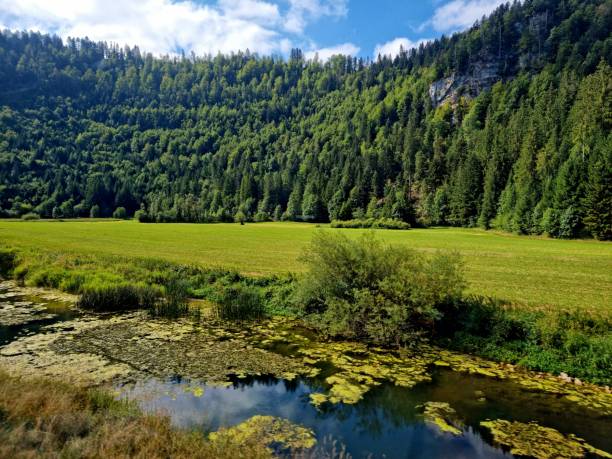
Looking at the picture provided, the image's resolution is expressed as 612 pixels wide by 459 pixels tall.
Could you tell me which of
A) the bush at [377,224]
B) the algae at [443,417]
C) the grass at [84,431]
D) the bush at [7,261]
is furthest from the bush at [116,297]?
the bush at [377,224]

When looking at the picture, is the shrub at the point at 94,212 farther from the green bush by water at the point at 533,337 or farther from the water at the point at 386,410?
the green bush by water at the point at 533,337

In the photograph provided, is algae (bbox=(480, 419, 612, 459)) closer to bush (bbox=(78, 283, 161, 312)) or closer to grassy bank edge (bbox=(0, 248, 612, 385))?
grassy bank edge (bbox=(0, 248, 612, 385))

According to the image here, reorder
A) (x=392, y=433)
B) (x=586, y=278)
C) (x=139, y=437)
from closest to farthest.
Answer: (x=139, y=437) → (x=392, y=433) → (x=586, y=278)

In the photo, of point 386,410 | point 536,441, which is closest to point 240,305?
point 386,410

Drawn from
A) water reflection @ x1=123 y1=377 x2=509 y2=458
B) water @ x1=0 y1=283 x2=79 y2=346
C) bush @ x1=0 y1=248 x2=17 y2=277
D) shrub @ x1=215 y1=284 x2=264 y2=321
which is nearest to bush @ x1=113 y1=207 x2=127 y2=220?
bush @ x1=0 y1=248 x2=17 y2=277

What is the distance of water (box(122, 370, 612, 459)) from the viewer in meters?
13.2

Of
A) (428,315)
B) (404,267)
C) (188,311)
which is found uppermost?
(404,267)

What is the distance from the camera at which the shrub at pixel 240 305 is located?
28031 millimetres

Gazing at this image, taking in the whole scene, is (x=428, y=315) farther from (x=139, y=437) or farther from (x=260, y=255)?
(x=260, y=255)

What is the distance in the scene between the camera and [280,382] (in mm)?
17891

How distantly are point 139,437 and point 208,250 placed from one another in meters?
50.7

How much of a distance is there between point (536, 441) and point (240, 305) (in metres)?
20.0

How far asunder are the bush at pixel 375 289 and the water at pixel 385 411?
453 centimetres

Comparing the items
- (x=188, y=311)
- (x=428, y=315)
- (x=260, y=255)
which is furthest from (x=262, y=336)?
(x=260, y=255)
